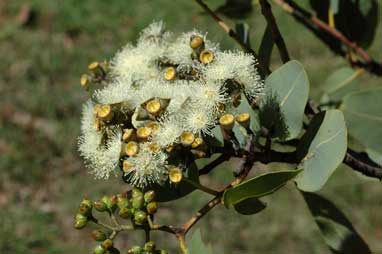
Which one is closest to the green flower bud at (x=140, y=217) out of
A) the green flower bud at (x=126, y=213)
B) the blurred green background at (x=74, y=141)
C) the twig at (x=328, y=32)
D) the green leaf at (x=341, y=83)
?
the green flower bud at (x=126, y=213)

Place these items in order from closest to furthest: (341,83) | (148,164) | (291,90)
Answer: (148,164) → (291,90) → (341,83)

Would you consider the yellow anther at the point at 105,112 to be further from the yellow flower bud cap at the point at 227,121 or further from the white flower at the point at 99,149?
the yellow flower bud cap at the point at 227,121

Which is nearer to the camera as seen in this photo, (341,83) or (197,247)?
(197,247)

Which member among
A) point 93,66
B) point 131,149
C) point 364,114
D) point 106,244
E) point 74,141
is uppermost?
point 74,141

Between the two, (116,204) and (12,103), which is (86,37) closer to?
(12,103)

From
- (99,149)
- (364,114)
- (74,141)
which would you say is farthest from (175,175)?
(74,141)

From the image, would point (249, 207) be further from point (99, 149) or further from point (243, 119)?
point (99, 149)

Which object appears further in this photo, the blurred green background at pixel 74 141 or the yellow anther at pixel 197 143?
the blurred green background at pixel 74 141
